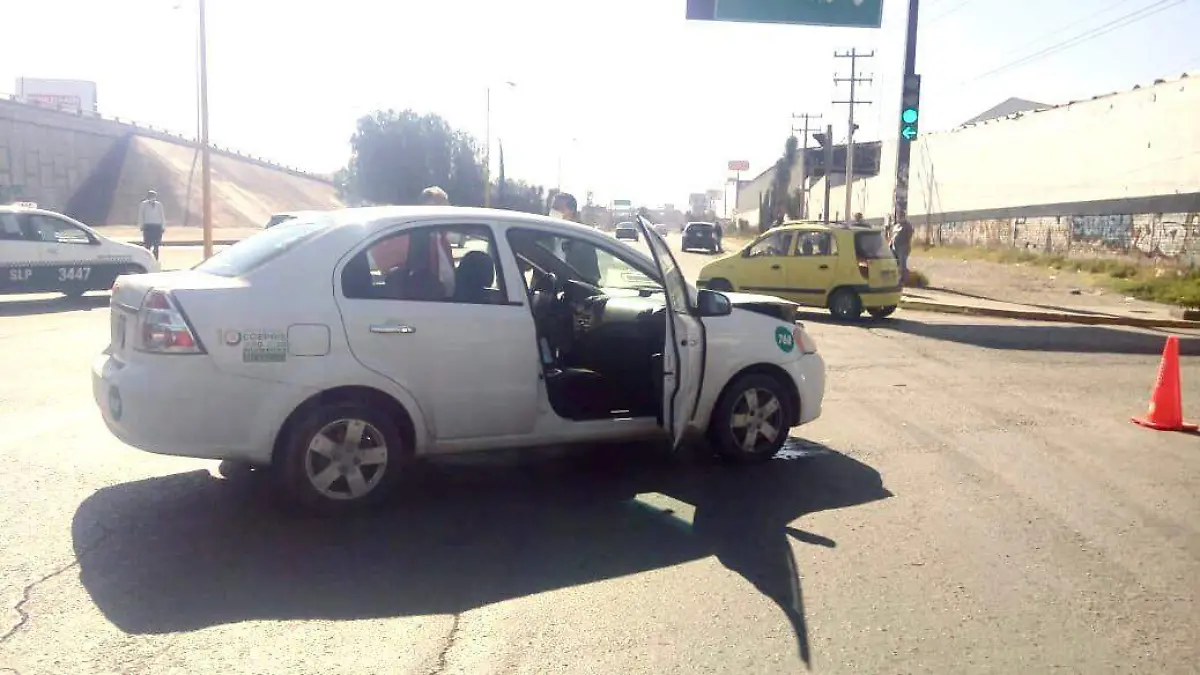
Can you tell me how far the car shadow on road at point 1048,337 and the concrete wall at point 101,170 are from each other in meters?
62.5

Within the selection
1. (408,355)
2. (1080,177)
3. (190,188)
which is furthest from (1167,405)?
(190,188)

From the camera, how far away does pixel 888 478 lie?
6.47 m

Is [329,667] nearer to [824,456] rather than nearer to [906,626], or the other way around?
[906,626]

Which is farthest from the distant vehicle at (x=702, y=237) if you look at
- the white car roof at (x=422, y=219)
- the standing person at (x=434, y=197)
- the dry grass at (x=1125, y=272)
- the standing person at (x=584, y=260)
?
the white car roof at (x=422, y=219)

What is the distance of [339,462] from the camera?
5.26m

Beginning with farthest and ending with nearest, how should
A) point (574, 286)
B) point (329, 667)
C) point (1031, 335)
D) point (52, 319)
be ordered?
point (1031, 335) → point (52, 319) → point (574, 286) → point (329, 667)

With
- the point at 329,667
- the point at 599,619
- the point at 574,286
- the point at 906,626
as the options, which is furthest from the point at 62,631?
the point at 574,286

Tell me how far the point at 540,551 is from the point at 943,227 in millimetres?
45965

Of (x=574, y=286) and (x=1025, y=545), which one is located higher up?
(x=574, y=286)

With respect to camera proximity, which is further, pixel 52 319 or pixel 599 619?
pixel 52 319

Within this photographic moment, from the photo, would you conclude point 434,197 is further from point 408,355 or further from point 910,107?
point 910,107

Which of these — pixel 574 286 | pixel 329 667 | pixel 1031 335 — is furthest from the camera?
pixel 1031 335

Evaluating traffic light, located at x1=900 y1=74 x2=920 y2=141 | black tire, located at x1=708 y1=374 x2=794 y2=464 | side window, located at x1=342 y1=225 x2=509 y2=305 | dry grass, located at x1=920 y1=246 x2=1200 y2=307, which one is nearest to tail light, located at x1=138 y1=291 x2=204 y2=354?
side window, located at x1=342 y1=225 x2=509 y2=305

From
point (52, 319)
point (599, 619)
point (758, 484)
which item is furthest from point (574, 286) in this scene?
point (52, 319)
